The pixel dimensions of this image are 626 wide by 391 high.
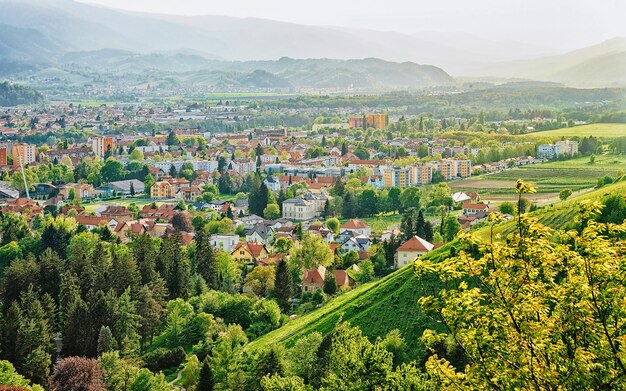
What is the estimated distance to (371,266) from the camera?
64.0 ft

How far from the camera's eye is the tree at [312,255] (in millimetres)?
20359

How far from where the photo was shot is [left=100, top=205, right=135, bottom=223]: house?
96.4 feet

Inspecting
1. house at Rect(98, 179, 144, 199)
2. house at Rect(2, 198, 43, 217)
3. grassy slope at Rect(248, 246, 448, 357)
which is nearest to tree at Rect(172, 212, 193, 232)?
house at Rect(2, 198, 43, 217)

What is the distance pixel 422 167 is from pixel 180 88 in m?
97.7

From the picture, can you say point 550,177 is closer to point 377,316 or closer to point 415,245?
point 415,245

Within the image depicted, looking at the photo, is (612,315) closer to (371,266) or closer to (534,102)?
(371,266)

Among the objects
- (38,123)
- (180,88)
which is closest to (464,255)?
(38,123)

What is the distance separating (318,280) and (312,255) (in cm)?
156

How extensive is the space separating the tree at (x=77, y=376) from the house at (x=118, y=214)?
17774 millimetres

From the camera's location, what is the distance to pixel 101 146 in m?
53.5

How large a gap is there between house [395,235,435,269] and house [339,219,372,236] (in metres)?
6.20

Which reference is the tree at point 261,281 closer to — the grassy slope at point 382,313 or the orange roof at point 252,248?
the grassy slope at point 382,313

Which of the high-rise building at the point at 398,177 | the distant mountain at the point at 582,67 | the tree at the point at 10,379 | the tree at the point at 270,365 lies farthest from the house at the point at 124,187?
the distant mountain at the point at 582,67

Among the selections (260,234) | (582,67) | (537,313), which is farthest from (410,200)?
(582,67)
